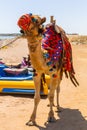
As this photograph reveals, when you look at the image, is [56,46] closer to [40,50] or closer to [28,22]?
[40,50]

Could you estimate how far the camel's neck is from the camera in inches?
273

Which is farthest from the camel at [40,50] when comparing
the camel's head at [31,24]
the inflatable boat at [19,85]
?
the inflatable boat at [19,85]

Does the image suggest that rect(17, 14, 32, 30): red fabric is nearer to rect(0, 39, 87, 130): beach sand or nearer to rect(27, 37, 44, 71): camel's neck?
rect(27, 37, 44, 71): camel's neck

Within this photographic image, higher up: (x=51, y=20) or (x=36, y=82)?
(x=51, y=20)

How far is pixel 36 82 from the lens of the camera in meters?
7.86

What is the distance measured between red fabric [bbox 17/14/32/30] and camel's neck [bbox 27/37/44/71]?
0.33 metres

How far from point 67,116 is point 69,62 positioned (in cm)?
139

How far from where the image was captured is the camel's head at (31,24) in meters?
6.62

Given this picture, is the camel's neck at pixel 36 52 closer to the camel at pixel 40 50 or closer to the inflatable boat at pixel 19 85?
the camel at pixel 40 50

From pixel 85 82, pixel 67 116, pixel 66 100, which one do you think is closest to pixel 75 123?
pixel 67 116

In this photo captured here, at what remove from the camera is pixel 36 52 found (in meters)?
7.06

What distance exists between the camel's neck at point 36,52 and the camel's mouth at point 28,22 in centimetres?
29

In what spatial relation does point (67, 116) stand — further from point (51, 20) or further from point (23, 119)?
point (51, 20)

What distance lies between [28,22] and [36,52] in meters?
0.73
